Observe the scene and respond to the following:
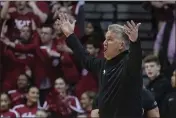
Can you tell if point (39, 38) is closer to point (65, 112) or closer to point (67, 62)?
point (67, 62)

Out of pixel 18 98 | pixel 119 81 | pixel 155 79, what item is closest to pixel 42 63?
pixel 18 98

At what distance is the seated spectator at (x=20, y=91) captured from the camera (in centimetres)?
869

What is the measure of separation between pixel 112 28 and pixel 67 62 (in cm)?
395

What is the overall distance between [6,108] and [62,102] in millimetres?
848

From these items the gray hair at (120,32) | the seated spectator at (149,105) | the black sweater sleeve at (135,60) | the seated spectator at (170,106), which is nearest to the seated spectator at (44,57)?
the seated spectator at (170,106)

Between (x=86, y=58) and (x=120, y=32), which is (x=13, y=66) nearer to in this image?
(x=86, y=58)

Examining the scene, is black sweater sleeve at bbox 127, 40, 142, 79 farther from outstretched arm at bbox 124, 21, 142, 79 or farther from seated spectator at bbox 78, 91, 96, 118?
seated spectator at bbox 78, 91, 96, 118

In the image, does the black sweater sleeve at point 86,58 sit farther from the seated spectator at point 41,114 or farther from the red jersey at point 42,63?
the red jersey at point 42,63

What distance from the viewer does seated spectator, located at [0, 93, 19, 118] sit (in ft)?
27.6

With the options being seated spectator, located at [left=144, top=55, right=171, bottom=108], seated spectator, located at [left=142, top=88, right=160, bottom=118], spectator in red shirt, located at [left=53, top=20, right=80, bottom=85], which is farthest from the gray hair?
spectator in red shirt, located at [left=53, top=20, right=80, bottom=85]

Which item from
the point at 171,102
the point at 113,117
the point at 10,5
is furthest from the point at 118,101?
the point at 10,5

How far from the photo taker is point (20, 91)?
8812 millimetres

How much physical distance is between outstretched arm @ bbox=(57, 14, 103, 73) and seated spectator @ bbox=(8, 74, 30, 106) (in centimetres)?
335

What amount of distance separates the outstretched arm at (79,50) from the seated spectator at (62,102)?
9.67 ft
